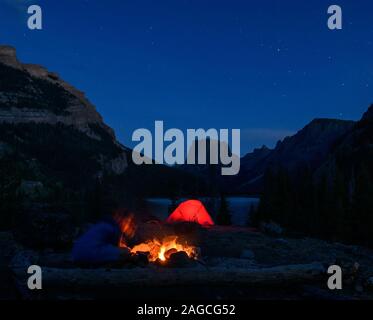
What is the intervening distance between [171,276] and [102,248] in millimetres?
2324

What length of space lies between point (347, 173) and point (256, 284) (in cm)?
6590

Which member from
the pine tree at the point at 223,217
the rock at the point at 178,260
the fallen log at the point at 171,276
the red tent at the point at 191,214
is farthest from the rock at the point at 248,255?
the pine tree at the point at 223,217

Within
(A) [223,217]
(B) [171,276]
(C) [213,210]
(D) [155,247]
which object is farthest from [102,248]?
(C) [213,210]

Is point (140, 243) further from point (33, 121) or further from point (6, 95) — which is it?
point (6, 95)

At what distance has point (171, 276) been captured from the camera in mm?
10688

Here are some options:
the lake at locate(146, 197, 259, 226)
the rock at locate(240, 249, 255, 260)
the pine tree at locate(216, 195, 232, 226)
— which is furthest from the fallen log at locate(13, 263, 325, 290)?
the pine tree at locate(216, 195, 232, 226)

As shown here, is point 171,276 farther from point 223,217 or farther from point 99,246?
point 223,217

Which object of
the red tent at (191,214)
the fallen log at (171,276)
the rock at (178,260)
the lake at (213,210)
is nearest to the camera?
the fallen log at (171,276)

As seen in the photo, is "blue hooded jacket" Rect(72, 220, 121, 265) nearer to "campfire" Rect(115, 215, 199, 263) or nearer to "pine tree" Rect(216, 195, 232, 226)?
"campfire" Rect(115, 215, 199, 263)

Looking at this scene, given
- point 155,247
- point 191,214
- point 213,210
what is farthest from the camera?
point 213,210

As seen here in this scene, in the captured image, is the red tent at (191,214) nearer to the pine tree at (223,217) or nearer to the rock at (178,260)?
the pine tree at (223,217)

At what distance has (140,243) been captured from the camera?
14.7m

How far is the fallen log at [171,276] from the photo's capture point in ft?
34.1

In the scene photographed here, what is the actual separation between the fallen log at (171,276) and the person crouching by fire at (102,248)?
115 cm
